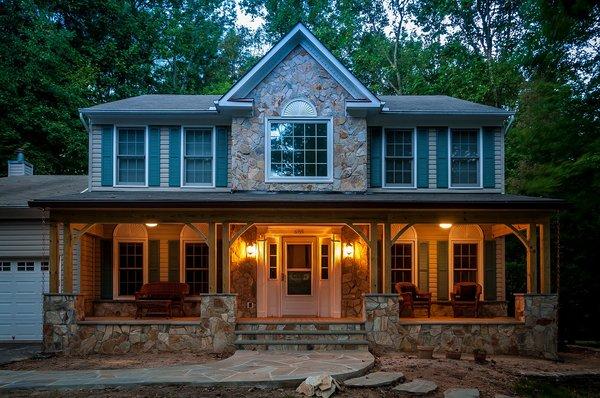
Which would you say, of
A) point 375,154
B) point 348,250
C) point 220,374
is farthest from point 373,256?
point 220,374

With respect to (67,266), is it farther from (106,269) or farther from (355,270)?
(355,270)

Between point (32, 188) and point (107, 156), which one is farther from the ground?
point (107, 156)

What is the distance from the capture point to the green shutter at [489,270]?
46.5 ft

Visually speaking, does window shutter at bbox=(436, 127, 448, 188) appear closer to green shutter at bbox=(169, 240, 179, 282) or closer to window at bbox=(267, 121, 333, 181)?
window at bbox=(267, 121, 333, 181)

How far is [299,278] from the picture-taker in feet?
46.3

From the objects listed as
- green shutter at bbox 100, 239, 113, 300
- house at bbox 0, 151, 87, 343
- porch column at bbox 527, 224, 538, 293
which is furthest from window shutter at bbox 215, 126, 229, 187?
porch column at bbox 527, 224, 538, 293

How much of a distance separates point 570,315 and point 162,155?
1220 cm

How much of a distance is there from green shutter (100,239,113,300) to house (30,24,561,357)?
4 cm

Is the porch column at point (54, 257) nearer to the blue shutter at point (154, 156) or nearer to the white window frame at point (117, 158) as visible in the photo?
the white window frame at point (117, 158)

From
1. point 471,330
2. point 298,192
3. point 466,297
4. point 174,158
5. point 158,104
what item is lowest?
point 471,330

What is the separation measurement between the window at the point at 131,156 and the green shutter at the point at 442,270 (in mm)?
8115

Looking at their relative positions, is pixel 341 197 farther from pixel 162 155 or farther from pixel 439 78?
pixel 439 78

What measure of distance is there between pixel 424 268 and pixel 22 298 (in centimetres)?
1044

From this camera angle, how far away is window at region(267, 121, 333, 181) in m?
13.4
